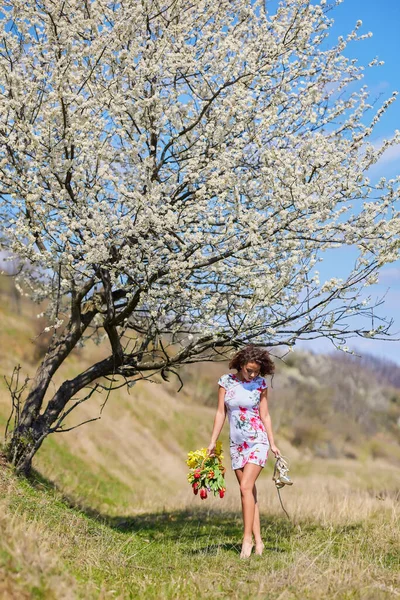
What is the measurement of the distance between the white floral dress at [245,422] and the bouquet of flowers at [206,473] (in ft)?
1.01

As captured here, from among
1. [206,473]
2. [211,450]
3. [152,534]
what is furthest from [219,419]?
[152,534]

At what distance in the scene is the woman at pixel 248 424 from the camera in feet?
25.1

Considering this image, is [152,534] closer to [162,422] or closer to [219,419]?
[219,419]

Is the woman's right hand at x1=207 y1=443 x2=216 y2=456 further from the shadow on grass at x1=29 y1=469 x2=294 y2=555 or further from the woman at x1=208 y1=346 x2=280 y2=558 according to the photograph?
the shadow on grass at x1=29 y1=469 x2=294 y2=555

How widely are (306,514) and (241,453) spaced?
437cm

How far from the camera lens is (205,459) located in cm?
805

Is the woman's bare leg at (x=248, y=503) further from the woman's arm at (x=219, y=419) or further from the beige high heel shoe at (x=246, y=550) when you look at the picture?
the woman's arm at (x=219, y=419)

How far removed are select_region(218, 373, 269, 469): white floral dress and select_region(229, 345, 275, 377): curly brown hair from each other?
0.48 feet

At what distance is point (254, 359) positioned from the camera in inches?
309

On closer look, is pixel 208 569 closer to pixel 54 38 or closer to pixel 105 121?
pixel 105 121

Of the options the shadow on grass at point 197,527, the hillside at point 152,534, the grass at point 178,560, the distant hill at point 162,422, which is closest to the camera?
the grass at point 178,560

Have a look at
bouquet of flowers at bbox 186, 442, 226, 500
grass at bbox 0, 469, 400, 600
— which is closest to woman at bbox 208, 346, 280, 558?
bouquet of flowers at bbox 186, 442, 226, 500

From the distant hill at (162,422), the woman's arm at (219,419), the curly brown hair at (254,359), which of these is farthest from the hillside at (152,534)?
the curly brown hair at (254,359)

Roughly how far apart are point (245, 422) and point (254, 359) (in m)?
0.72
